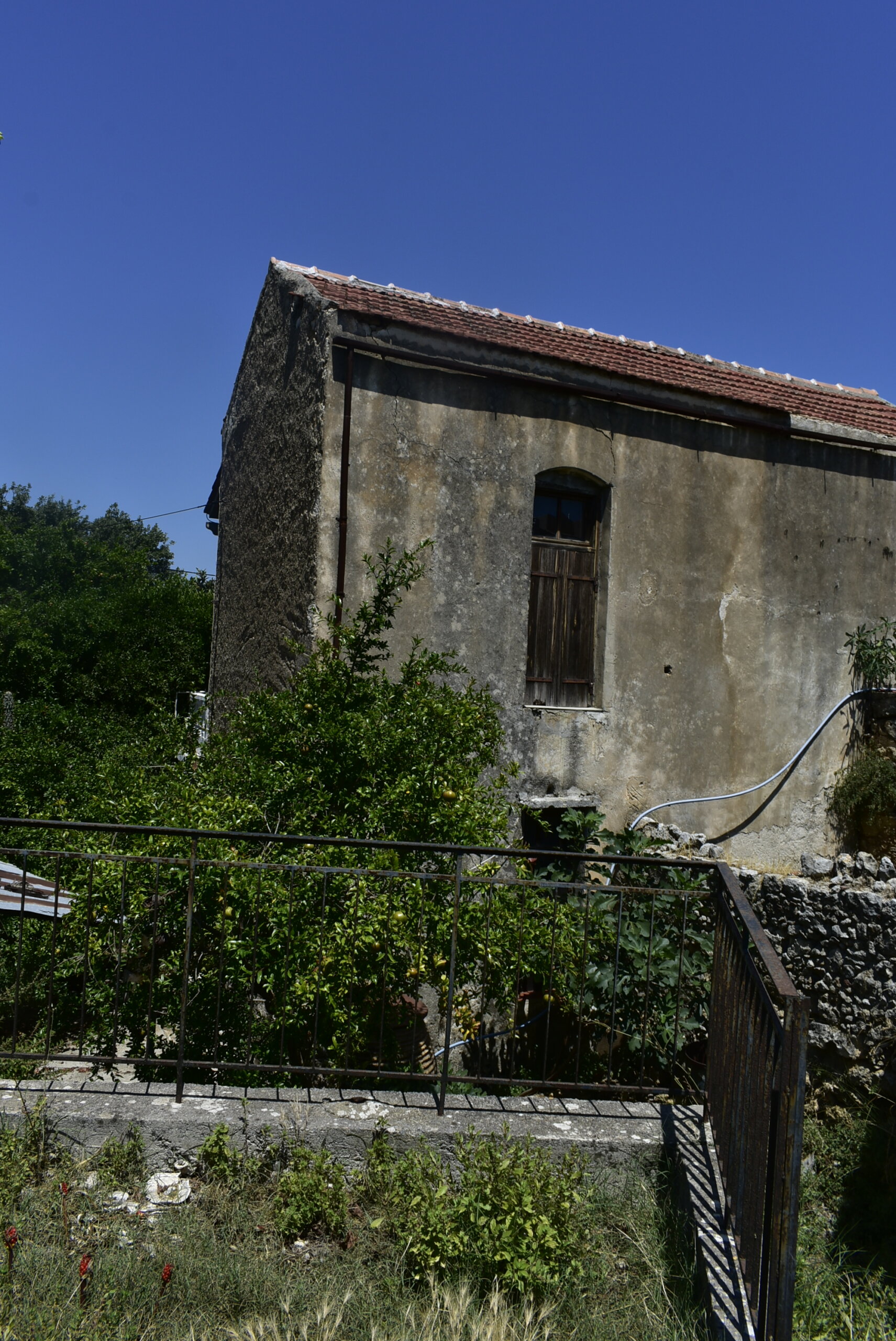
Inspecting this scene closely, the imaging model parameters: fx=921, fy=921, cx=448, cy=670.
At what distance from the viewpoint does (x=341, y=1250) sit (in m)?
3.29

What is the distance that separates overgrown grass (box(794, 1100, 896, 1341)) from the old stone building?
4292mm

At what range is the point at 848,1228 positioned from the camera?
→ 4.54m

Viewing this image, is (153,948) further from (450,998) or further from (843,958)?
(843,958)

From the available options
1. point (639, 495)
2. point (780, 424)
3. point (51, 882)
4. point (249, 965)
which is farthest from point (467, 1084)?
point (780, 424)

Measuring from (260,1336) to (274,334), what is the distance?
9319 millimetres

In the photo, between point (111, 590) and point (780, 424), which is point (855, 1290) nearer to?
point (780, 424)

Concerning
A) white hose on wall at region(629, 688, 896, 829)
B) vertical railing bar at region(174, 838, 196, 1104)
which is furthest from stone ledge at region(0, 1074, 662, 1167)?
white hose on wall at region(629, 688, 896, 829)

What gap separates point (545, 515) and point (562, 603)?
92cm

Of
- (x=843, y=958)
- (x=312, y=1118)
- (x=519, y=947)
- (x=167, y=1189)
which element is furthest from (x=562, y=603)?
(x=167, y=1189)

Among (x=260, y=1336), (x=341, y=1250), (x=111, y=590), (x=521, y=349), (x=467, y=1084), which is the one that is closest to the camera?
(x=260, y=1336)

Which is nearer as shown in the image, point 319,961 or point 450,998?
point 450,998

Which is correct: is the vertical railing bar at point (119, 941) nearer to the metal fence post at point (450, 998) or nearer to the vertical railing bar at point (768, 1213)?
the metal fence post at point (450, 998)

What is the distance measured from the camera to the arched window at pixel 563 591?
9312 millimetres

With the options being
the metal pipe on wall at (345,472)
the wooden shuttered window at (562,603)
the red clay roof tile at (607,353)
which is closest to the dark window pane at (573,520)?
the wooden shuttered window at (562,603)
